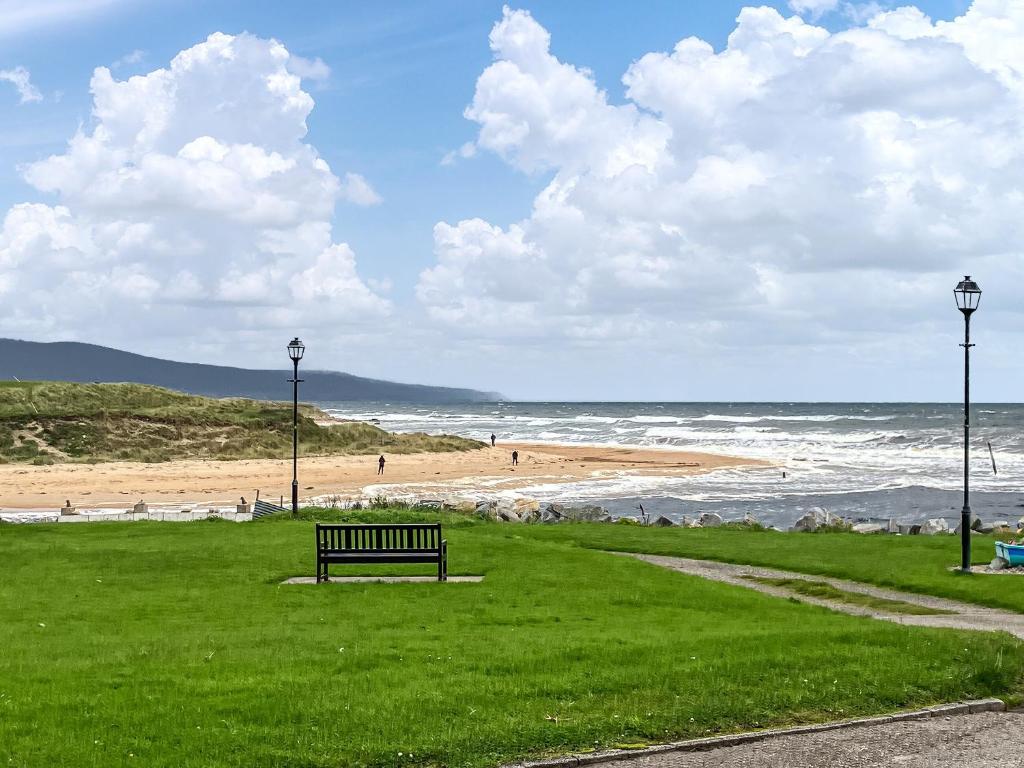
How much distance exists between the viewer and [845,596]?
17984 millimetres

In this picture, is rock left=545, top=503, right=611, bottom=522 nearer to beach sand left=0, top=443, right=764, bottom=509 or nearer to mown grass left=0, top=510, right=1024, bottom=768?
beach sand left=0, top=443, right=764, bottom=509

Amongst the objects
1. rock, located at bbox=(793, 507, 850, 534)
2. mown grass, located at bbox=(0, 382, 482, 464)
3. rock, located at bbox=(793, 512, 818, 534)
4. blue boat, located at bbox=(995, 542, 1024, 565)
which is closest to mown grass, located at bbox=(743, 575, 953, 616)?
blue boat, located at bbox=(995, 542, 1024, 565)

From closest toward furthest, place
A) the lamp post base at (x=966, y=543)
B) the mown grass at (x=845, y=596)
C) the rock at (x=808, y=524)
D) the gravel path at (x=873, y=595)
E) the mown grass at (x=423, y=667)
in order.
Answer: the mown grass at (x=423, y=667) → the gravel path at (x=873, y=595) → the mown grass at (x=845, y=596) → the lamp post base at (x=966, y=543) → the rock at (x=808, y=524)

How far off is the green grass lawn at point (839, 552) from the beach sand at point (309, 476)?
15.3m

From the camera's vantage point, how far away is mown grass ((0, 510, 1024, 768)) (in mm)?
8109

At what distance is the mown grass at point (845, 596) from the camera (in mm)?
16609

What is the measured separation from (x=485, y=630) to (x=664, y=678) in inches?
133

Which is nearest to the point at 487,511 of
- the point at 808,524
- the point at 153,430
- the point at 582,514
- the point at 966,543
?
the point at 582,514

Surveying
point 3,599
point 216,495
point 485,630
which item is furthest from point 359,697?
point 216,495

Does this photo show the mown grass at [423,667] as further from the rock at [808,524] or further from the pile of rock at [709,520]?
the pile of rock at [709,520]

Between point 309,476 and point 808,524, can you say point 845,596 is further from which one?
point 309,476

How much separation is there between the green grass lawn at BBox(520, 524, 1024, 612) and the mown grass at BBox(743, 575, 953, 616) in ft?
4.47

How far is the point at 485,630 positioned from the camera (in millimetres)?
12656

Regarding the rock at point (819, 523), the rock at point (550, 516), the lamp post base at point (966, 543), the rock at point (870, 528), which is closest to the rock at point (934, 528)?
the rock at point (870, 528)
